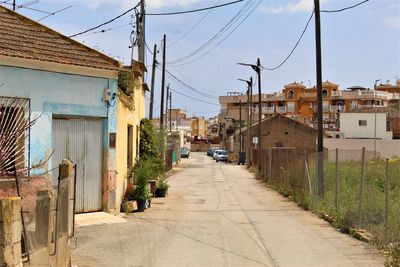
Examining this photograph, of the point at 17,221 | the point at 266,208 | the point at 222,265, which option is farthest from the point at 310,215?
the point at 17,221

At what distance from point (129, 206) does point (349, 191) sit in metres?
6.31

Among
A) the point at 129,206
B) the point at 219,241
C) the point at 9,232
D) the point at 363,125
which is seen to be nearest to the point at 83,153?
the point at 129,206

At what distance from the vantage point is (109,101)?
47.3ft

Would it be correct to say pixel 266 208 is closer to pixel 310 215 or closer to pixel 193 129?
pixel 310 215

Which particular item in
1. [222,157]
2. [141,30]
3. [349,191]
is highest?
[141,30]

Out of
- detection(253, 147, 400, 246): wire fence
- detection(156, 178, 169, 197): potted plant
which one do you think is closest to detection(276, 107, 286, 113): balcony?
detection(253, 147, 400, 246): wire fence

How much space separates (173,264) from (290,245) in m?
3.12

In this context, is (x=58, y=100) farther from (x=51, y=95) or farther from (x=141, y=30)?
(x=141, y=30)

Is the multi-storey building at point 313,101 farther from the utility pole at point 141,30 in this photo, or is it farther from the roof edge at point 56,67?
the roof edge at point 56,67

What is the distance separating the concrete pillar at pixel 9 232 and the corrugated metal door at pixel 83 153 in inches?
275

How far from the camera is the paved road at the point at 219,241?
971 cm

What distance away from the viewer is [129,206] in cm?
1605

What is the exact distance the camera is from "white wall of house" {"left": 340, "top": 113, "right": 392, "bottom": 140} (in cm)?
7575

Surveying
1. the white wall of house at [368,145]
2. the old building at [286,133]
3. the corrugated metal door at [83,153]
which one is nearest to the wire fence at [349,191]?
the corrugated metal door at [83,153]
